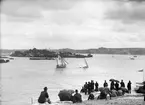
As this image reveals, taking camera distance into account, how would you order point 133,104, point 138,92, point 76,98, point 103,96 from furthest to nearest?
1. point 138,92
2. point 103,96
3. point 76,98
4. point 133,104

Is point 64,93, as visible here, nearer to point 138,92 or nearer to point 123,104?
point 123,104

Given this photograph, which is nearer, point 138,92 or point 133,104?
point 133,104

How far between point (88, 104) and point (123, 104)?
7.31ft

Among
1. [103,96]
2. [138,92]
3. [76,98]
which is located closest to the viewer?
[76,98]

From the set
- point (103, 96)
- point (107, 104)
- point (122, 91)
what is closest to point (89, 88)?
point (122, 91)

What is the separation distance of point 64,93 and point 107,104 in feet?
15.3

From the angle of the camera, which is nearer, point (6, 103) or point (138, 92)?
point (6, 103)

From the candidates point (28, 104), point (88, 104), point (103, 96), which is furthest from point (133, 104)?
point (28, 104)

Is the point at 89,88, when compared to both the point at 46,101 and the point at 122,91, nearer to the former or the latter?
the point at 122,91

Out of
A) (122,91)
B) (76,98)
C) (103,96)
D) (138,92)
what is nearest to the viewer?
(76,98)

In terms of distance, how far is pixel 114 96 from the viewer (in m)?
22.5

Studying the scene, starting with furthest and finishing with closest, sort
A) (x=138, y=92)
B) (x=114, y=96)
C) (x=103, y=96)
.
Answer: (x=138, y=92) < (x=114, y=96) < (x=103, y=96)

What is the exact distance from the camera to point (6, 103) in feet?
76.8

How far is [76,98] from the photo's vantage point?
1934cm
